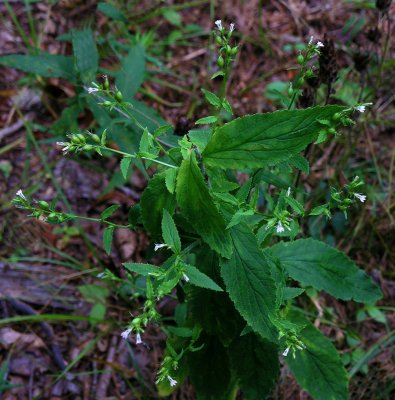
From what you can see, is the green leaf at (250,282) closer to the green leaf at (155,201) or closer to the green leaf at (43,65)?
the green leaf at (155,201)

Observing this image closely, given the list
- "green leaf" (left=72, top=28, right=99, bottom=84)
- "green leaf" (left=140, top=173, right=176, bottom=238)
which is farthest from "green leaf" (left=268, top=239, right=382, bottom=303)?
"green leaf" (left=72, top=28, right=99, bottom=84)

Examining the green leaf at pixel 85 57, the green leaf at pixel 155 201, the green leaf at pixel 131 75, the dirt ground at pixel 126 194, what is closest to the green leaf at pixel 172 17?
the dirt ground at pixel 126 194

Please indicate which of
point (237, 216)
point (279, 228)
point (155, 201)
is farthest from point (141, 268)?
point (279, 228)

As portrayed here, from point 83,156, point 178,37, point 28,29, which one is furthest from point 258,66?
point 28,29

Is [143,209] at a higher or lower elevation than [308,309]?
higher

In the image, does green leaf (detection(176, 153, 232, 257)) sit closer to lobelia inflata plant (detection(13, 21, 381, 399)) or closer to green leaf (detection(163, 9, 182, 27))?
lobelia inflata plant (detection(13, 21, 381, 399))

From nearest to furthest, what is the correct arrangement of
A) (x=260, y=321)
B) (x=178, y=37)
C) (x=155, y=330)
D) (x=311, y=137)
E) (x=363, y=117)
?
(x=311, y=137) → (x=260, y=321) → (x=155, y=330) → (x=363, y=117) → (x=178, y=37)

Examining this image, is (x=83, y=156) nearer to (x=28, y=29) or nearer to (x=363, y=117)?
(x=28, y=29)
